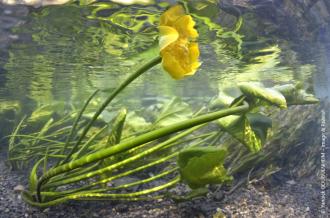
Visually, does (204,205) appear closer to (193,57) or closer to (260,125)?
(260,125)

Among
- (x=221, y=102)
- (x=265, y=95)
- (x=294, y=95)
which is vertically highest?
(x=265, y=95)

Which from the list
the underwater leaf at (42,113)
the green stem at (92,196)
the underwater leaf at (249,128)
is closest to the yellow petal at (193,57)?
the underwater leaf at (249,128)

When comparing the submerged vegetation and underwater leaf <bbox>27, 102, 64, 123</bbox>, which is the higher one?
the submerged vegetation

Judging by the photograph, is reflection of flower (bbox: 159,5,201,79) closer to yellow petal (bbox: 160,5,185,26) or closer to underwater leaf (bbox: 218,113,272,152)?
yellow petal (bbox: 160,5,185,26)

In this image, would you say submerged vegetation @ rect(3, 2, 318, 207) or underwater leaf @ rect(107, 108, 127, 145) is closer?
submerged vegetation @ rect(3, 2, 318, 207)

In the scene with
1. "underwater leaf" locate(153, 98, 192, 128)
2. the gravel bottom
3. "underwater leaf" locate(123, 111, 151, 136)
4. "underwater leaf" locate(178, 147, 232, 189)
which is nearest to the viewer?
"underwater leaf" locate(178, 147, 232, 189)

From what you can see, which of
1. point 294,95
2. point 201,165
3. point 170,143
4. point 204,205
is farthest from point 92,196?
point 294,95

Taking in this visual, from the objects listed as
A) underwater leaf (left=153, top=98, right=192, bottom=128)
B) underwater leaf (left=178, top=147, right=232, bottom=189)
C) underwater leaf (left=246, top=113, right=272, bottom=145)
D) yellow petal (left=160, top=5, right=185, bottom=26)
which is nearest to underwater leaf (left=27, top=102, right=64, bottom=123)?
underwater leaf (left=153, top=98, right=192, bottom=128)
